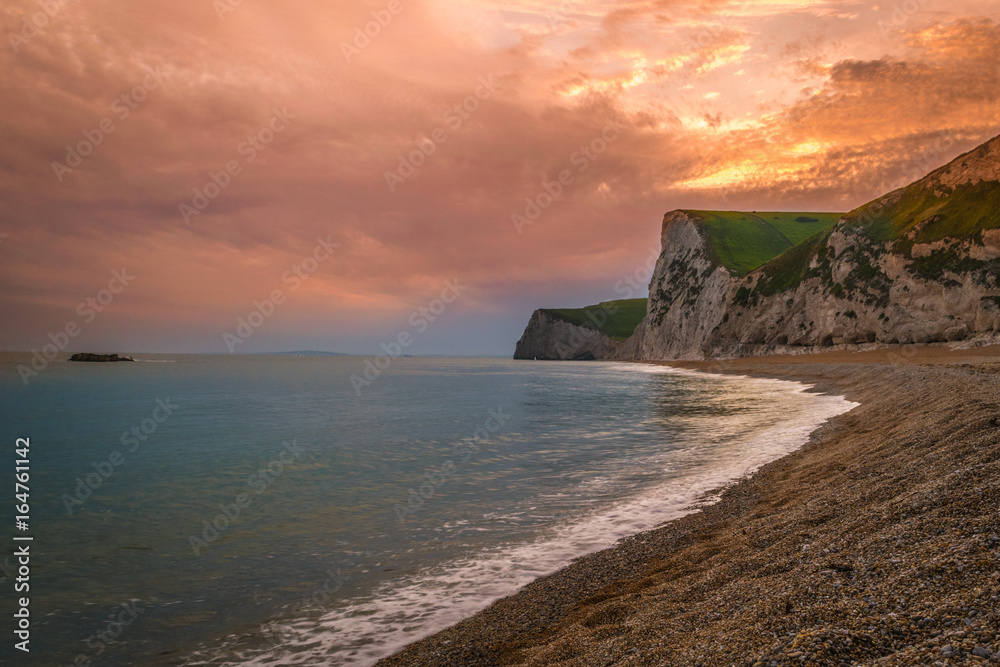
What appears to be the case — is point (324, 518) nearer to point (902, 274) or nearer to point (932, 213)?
point (902, 274)

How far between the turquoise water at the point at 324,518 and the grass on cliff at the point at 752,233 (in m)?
98.3

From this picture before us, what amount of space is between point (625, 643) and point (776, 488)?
7.95m

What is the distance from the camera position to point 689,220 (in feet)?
411

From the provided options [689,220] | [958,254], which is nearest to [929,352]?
[958,254]

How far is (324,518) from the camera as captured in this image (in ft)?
38.7

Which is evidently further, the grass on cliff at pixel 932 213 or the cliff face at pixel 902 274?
the grass on cliff at pixel 932 213

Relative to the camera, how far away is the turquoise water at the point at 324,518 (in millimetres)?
6973

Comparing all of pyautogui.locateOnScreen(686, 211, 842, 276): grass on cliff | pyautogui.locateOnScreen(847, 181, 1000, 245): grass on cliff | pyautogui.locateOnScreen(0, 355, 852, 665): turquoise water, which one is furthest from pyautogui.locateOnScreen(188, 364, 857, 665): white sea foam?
pyautogui.locateOnScreen(686, 211, 842, 276): grass on cliff

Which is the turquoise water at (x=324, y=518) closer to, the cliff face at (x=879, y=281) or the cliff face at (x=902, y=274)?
the cliff face at (x=902, y=274)

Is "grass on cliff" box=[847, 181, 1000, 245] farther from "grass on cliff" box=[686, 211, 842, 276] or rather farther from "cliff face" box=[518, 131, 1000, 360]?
"grass on cliff" box=[686, 211, 842, 276]

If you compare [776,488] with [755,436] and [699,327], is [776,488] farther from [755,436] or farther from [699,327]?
[699,327]

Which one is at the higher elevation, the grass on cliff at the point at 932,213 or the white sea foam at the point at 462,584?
the grass on cliff at the point at 932,213

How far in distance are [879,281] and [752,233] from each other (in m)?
73.0

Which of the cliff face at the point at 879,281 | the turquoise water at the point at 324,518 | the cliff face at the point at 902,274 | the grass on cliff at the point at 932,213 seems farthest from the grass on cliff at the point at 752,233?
the turquoise water at the point at 324,518
